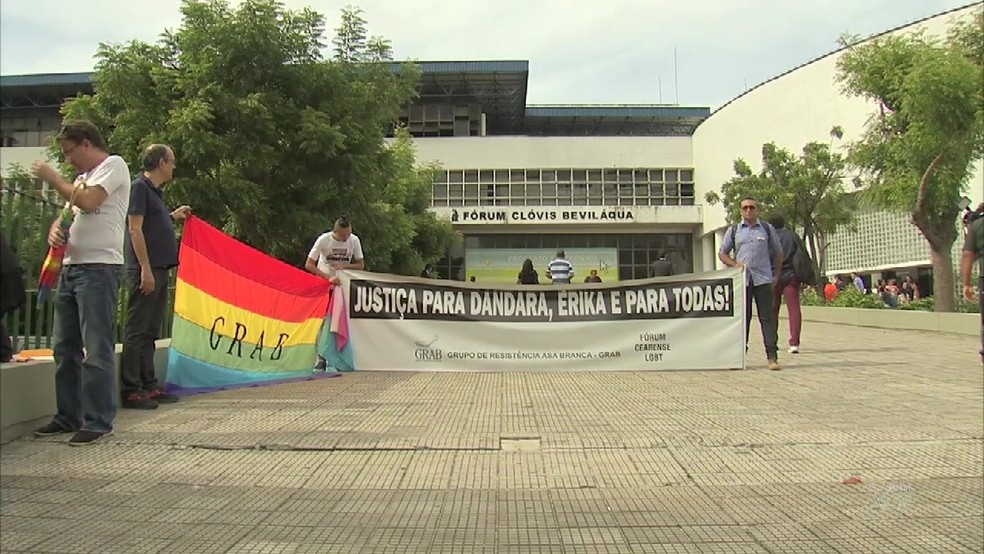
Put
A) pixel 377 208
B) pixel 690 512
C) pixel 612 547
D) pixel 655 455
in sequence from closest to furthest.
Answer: pixel 612 547 < pixel 690 512 < pixel 655 455 < pixel 377 208

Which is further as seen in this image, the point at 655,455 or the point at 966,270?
the point at 966,270

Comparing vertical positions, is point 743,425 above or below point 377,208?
below

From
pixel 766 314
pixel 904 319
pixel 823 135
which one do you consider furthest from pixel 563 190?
pixel 766 314

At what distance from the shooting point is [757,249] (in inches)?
325

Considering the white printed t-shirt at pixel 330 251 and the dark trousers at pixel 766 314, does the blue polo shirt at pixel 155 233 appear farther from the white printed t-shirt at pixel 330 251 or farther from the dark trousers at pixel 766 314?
the dark trousers at pixel 766 314

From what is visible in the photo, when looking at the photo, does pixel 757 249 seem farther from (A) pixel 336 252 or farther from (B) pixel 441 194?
(B) pixel 441 194

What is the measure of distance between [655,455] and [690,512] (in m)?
0.89

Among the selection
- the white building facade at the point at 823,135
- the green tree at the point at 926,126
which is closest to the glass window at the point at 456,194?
the white building facade at the point at 823,135

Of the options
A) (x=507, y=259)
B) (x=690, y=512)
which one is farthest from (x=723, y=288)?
(x=507, y=259)

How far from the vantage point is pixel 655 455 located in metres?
4.33

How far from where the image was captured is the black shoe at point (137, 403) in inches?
214

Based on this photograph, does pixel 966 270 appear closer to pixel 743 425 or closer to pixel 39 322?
pixel 743 425

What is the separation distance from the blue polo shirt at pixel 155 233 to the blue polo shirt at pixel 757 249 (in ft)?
18.9

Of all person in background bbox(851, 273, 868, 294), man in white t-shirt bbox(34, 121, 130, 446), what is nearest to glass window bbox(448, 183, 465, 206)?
person in background bbox(851, 273, 868, 294)
